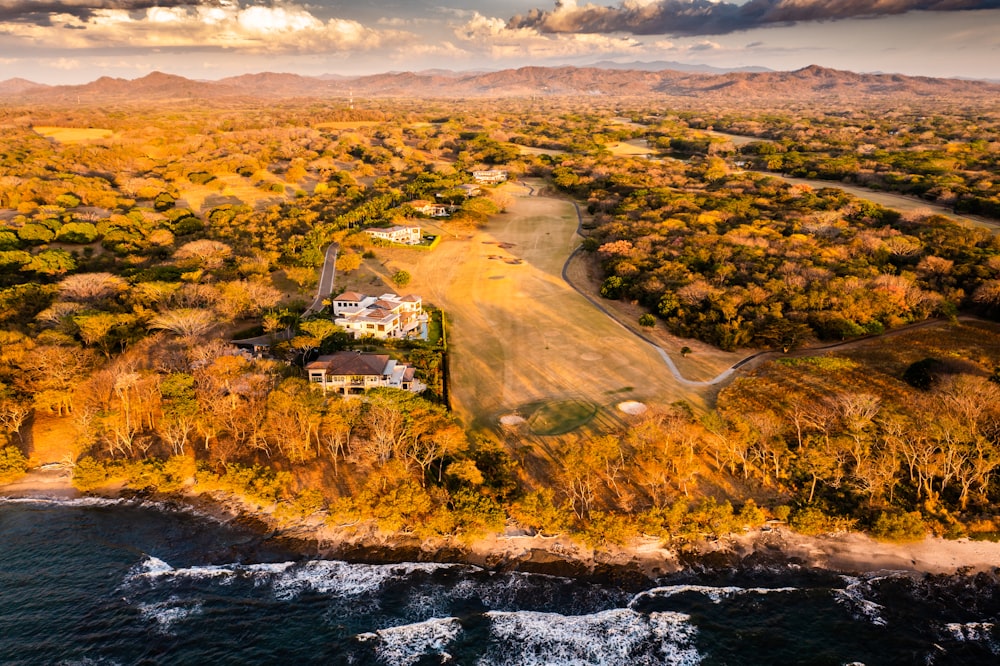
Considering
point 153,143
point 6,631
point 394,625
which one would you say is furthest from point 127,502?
point 153,143

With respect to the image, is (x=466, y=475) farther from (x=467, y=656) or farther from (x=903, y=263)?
(x=903, y=263)

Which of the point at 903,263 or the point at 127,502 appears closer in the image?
the point at 127,502

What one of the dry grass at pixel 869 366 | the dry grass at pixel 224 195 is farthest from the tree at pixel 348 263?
the dry grass at pixel 869 366

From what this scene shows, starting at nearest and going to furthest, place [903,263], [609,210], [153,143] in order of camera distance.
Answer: [903,263] → [609,210] → [153,143]

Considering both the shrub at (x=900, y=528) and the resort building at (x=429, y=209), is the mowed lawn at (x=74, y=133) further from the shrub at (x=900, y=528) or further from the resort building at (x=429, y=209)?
the shrub at (x=900, y=528)

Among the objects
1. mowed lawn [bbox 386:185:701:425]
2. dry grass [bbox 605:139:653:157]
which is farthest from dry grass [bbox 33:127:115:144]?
dry grass [bbox 605:139:653:157]

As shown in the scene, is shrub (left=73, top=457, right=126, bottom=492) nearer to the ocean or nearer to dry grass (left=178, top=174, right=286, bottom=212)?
the ocean
